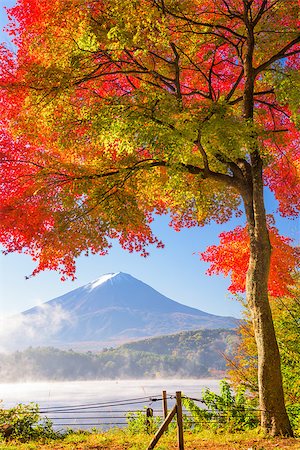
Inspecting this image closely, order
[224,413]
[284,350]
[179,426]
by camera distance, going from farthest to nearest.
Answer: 1. [284,350]
2. [224,413]
3. [179,426]

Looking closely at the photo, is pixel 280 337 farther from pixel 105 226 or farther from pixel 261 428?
pixel 105 226

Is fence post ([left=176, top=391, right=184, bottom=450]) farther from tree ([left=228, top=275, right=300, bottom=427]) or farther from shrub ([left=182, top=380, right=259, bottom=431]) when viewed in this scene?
tree ([left=228, top=275, right=300, bottom=427])

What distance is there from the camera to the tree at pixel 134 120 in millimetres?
9336

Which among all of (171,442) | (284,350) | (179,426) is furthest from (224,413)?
(179,426)

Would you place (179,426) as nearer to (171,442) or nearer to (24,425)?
(171,442)

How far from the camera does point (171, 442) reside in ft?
30.5

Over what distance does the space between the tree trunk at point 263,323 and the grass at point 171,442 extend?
471mm

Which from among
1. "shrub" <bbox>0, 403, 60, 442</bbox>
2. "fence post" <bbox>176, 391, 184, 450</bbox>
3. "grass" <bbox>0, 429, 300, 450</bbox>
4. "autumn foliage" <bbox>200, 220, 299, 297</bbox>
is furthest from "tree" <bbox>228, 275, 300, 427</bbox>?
"shrub" <bbox>0, 403, 60, 442</bbox>

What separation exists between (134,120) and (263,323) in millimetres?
4764

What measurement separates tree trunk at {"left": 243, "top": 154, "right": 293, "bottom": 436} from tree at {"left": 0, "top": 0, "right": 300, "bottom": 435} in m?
0.02

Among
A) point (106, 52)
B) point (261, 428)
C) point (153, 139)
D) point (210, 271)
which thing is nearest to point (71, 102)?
point (106, 52)

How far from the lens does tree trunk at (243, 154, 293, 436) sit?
9656 mm

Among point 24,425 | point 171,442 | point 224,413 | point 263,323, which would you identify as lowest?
point 171,442

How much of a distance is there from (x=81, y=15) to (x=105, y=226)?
14.5 feet
